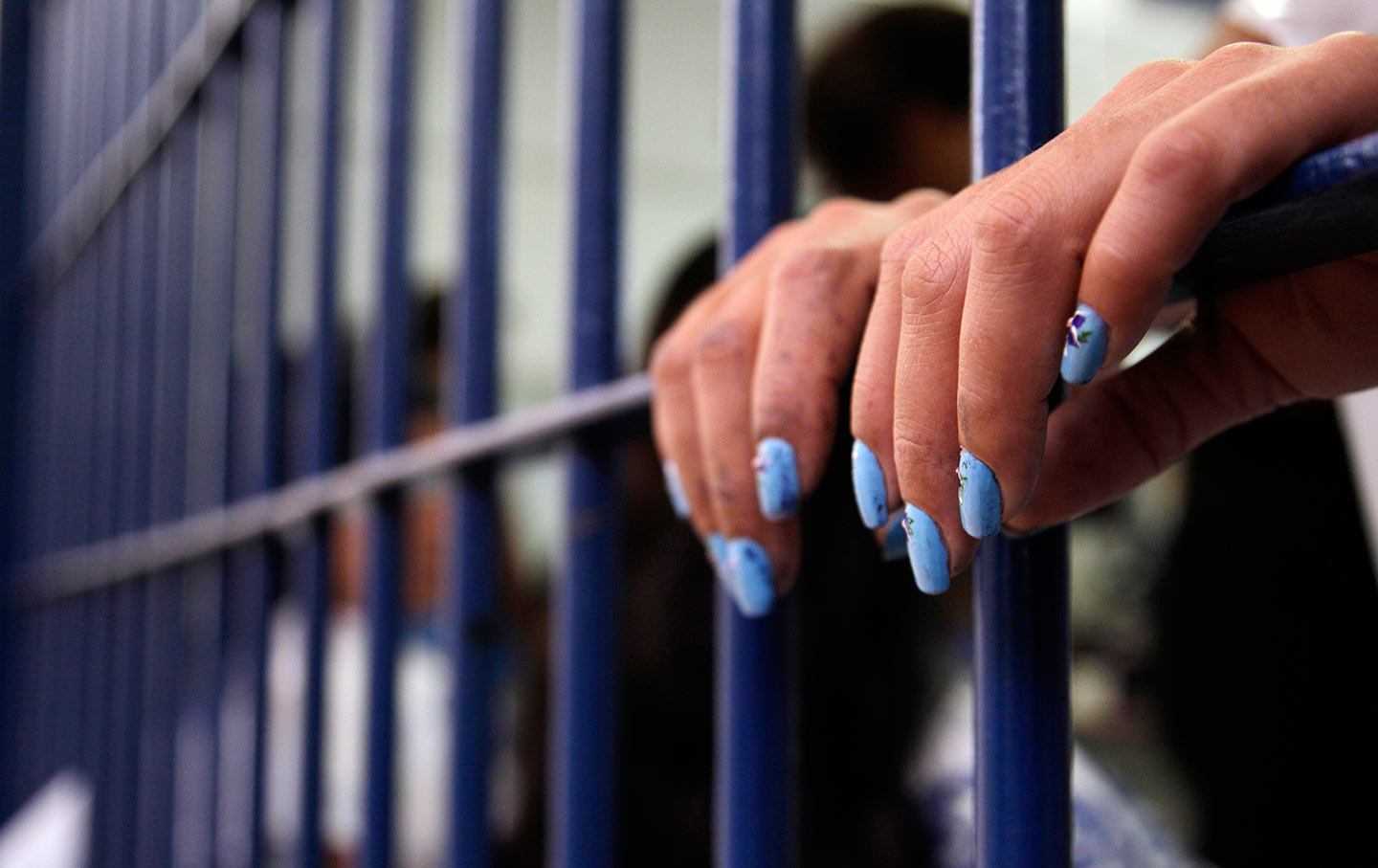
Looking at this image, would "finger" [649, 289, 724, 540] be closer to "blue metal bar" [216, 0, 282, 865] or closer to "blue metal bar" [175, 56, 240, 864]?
"blue metal bar" [216, 0, 282, 865]

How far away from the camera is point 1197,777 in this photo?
1192 mm

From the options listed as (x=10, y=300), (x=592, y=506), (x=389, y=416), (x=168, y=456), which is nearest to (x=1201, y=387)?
(x=592, y=506)

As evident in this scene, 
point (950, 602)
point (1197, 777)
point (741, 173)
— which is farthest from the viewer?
point (1197, 777)

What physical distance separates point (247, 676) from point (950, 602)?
2.13ft

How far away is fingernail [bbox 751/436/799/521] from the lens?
0.32 metres

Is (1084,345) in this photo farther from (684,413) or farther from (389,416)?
(389,416)

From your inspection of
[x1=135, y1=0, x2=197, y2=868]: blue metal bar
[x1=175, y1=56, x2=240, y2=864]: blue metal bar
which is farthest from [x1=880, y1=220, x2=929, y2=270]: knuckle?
[x1=135, y1=0, x2=197, y2=868]: blue metal bar

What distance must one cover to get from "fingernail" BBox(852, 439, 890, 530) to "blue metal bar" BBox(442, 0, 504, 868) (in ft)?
1.05

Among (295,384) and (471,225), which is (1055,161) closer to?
(471,225)

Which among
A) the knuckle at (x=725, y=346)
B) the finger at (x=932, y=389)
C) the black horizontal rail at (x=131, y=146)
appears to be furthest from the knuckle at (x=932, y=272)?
the black horizontal rail at (x=131, y=146)

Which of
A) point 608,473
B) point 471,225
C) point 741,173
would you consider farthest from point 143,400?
point 741,173

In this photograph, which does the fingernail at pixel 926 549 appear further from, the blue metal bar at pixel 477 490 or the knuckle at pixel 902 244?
the blue metal bar at pixel 477 490

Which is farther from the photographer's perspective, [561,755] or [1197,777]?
[1197,777]

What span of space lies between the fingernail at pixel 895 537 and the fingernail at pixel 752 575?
4cm
